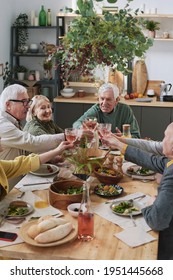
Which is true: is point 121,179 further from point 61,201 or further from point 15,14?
point 15,14

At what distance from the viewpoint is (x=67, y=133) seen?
8.30ft

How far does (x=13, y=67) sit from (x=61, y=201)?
4.11m

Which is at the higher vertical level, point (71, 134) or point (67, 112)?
point (71, 134)

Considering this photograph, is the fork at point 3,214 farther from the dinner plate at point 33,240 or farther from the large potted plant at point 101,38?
the large potted plant at point 101,38

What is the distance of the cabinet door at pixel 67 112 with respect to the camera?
5488 millimetres

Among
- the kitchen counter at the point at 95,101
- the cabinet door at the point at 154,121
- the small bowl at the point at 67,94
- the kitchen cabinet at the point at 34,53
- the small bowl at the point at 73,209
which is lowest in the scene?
the cabinet door at the point at 154,121

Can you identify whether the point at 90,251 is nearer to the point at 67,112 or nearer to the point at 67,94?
the point at 67,112

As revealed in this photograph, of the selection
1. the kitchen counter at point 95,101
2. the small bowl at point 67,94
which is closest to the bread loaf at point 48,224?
the kitchen counter at point 95,101

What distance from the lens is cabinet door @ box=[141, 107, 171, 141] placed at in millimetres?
5328

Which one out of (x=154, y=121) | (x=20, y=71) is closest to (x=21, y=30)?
(x=20, y=71)

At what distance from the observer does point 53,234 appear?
1.72 m

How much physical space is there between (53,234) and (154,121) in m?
3.83

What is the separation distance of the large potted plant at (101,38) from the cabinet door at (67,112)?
239 centimetres

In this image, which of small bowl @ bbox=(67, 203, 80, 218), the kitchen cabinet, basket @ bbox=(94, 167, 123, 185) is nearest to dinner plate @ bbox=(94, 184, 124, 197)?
basket @ bbox=(94, 167, 123, 185)
